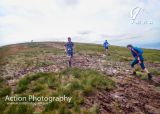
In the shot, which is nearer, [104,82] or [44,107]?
[44,107]

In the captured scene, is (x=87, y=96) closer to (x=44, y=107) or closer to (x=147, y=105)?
(x=44, y=107)

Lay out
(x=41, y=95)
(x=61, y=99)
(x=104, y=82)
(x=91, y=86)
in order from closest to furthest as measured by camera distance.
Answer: (x=61, y=99) < (x=41, y=95) < (x=91, y=86) < (x=104, y=82)

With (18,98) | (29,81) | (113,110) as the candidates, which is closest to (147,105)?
(113,110)

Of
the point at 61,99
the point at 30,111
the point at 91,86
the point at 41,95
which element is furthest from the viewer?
the point at 91,86

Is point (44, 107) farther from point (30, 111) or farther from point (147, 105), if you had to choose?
point (147, 105)

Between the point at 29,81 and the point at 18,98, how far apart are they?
9.12 ft

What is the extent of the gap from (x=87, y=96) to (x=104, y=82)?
6.91ft

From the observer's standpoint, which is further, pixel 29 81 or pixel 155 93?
pixel 29 81

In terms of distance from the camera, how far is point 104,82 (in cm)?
1126

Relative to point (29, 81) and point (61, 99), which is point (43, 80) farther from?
point (61, 99)

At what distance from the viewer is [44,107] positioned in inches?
327

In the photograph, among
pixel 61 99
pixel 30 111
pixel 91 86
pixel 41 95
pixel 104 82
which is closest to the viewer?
pixel 30 111

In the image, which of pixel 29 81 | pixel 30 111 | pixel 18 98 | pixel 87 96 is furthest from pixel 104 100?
pixel 29 81

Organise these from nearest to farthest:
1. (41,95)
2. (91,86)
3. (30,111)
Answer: (30,111) < (41,95) < (91,86)
